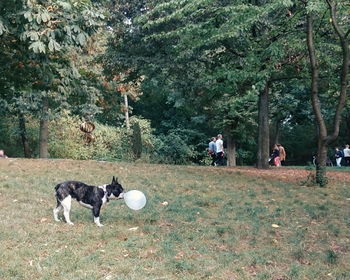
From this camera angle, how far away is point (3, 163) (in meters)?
14.5

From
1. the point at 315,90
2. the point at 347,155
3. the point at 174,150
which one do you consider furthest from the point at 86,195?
the point at 347,155

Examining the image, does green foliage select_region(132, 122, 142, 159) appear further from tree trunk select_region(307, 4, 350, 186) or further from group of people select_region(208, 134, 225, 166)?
tree trunk select_region(307, 4, 350, 186)

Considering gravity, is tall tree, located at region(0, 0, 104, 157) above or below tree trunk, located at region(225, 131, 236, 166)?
above

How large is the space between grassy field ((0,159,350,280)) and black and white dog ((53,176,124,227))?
291 mm

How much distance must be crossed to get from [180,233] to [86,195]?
157cm

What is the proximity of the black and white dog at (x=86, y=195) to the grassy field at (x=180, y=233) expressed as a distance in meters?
0.29

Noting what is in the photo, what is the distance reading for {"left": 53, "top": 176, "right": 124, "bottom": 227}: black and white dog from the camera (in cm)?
771

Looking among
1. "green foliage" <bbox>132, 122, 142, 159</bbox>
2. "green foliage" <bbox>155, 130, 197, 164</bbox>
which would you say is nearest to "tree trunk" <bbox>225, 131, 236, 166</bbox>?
"green foliage" <bbox>155, 130, 197, 164</bbox>

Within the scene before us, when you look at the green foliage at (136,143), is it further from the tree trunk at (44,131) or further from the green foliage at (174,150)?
the tree trunk at (44,131)

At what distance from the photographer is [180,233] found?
7.67 metres

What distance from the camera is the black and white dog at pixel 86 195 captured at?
7715mm

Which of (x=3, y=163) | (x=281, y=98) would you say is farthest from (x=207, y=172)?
Result: (x=281, y=98)

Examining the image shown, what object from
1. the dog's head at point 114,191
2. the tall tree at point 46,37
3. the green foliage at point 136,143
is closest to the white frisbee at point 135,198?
the dog's head at point 114,191

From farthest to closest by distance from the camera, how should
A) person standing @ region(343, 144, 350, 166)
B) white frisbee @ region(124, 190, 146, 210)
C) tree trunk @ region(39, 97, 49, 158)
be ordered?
1. person standing @ region(343, 144, 350, 166)
2. tree trunk @ region(39, 97, 49, 158)
3. white frisbee @ region(124, 190, 146, 210)
